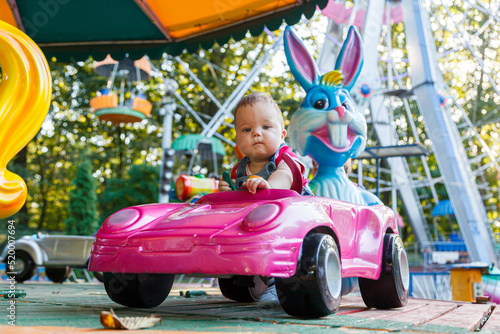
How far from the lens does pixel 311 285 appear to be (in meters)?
2.04

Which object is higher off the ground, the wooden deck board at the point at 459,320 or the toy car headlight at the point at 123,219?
the toy car headlight at the point at 123,219

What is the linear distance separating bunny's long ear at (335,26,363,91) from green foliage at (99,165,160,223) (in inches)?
496

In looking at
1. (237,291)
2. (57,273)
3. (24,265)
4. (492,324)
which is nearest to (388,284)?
(492,324)

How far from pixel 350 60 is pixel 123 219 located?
2.69m

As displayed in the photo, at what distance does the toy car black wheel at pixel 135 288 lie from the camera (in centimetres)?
243

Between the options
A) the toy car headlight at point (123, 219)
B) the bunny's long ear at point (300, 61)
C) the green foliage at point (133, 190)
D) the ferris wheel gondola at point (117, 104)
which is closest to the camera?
the toy car headlight at point (123, 219)

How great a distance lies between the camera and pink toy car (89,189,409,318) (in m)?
1.98

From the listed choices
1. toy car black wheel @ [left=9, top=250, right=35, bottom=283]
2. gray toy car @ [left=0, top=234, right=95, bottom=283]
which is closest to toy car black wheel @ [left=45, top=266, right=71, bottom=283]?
gray toy car @ [left=0, top=234, right=95, bottom=283]

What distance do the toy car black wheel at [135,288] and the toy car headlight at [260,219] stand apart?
29.7 inches

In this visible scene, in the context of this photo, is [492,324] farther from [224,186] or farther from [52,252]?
[52,252]

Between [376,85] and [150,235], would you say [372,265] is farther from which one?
[376,85]

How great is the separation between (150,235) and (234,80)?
16.6m

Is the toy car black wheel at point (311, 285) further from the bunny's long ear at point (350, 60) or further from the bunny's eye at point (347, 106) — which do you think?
the bunny's long ear at point (350, 60)

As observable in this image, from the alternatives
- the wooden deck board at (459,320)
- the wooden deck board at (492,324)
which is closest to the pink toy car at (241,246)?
the wooden deck board at (459,320)
